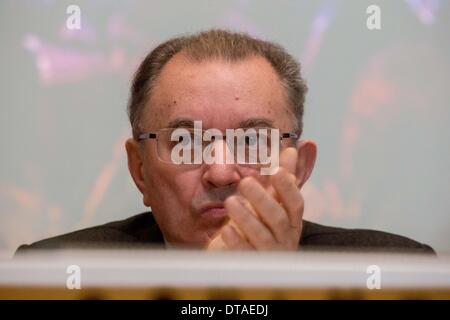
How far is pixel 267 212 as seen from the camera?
87cm

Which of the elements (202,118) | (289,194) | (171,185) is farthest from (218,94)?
(289,194)

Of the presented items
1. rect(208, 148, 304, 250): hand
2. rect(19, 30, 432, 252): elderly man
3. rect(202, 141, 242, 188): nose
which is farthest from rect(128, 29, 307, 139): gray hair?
rect(208, 148, 304, 250): hand

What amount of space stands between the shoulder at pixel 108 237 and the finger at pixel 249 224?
0.25 metres

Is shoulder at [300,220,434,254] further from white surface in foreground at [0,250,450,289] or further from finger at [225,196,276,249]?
finger at [225,196,276,249]

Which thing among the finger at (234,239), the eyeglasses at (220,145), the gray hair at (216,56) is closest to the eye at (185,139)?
the eyeglasses at (220,145)

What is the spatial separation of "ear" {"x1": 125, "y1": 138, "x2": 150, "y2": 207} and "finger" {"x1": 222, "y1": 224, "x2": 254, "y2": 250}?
261 millimetres

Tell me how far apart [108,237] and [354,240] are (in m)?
0.41

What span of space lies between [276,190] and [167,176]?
11.7 inches

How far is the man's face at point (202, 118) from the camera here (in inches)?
41.4

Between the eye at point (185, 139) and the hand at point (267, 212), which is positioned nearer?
the hand at point (267, 212)

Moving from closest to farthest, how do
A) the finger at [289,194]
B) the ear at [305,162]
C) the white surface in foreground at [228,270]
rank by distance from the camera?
the finger at [289,194]
the white surface in foreground at [228,270]
the ear at [305,162]

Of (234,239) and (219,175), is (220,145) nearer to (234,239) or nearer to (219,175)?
(219,175)

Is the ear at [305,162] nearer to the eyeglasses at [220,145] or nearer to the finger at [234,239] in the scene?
the eyeglasses at [220,145]
